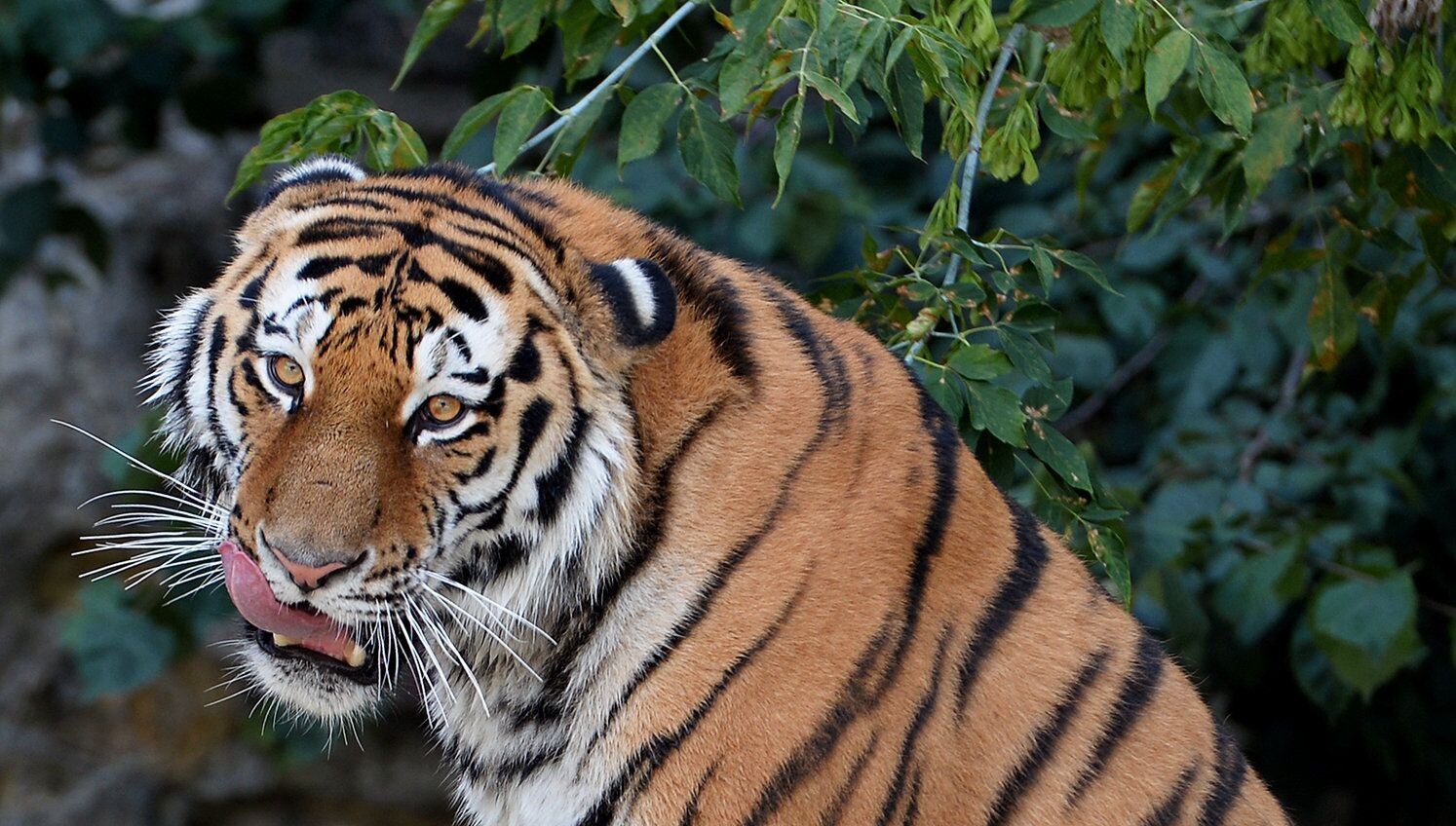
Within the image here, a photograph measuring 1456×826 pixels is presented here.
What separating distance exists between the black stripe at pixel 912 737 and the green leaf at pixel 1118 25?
2.56 ft

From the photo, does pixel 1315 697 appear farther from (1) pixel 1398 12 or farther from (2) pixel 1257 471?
(1) pixel 1398 12

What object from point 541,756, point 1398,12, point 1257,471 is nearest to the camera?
point 541,756

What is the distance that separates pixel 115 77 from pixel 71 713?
222 cm

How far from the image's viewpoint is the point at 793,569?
5.64ft

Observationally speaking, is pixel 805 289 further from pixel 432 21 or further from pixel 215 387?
pixel 215 387

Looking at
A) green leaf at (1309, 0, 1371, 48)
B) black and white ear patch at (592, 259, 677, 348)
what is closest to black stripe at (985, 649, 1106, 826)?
black and white ear patch at (592, 259, 677, 348)

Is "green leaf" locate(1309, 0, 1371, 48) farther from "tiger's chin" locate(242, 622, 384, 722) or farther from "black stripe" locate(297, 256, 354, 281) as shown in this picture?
"tiger's chin" locate(242, 622, 384, 722)

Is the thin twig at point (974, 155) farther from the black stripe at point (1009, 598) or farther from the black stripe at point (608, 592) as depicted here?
the black stripe at point (608, 592)

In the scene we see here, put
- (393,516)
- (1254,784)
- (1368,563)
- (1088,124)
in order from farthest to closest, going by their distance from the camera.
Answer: (1368,563) < (1088,124) < (1254,784) < (393,516)

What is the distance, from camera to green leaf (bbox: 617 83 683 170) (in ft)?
6.82

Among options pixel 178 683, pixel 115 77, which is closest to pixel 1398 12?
pixel 115 77

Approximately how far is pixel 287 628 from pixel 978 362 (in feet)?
3.28

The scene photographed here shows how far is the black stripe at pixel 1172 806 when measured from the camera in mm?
1867

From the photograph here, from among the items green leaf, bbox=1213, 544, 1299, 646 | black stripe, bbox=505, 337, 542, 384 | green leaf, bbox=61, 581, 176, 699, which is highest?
black stripe, bbox=505, 337, 542, 384
